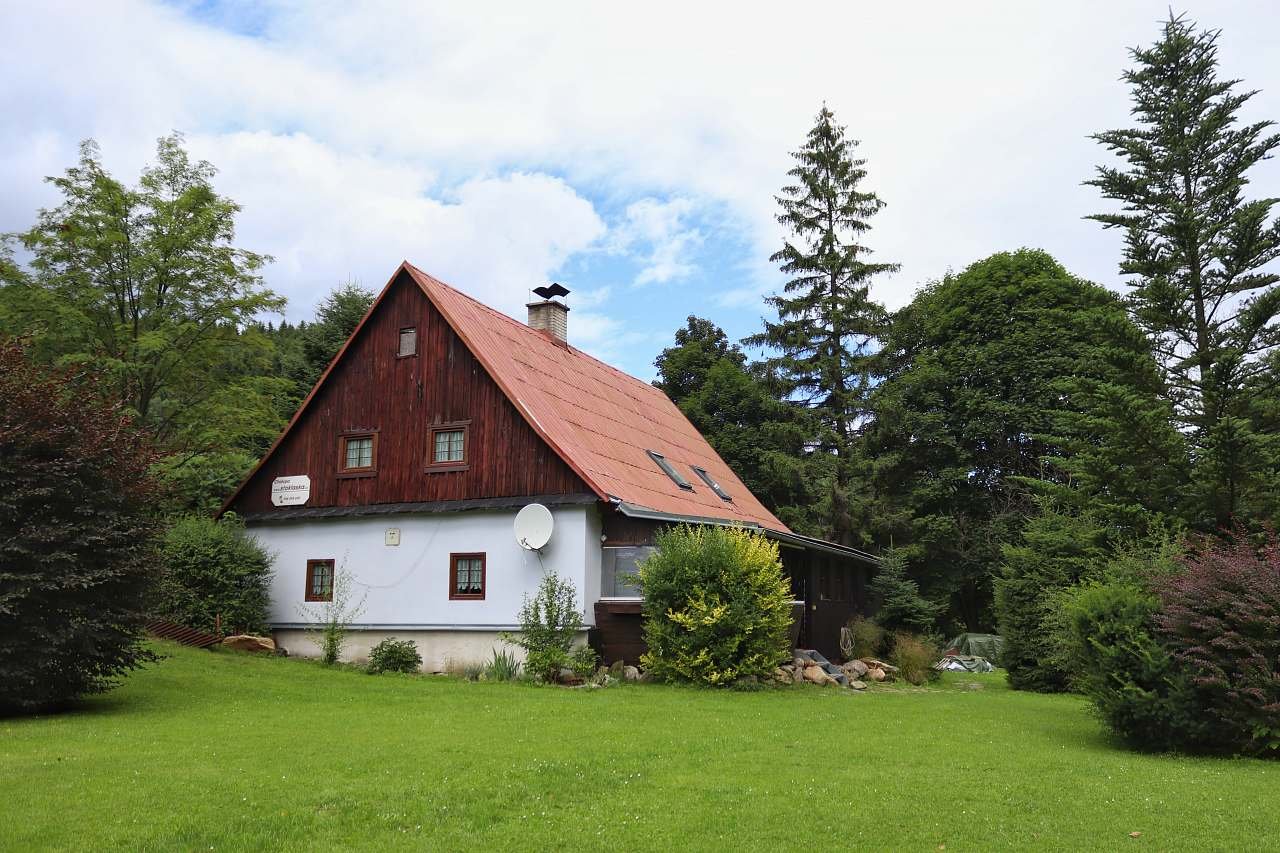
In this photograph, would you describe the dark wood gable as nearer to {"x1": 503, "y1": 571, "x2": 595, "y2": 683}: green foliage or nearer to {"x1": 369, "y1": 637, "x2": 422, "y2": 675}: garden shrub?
{"x1": 503, "y1": 571, "x2": 595, "y2": 683}: green foliage

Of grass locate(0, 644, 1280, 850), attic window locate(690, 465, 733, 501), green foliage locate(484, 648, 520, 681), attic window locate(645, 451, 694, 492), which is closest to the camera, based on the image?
grass locate(0, 644, 1280, 850)

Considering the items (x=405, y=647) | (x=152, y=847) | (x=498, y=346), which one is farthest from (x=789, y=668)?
(x=152, y=847)

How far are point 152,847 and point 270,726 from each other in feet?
17.4

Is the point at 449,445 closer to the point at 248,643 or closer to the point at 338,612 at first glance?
the point at 338,612

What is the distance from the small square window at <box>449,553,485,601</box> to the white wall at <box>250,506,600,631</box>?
0.13 m

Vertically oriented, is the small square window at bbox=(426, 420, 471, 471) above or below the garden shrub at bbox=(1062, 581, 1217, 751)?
above

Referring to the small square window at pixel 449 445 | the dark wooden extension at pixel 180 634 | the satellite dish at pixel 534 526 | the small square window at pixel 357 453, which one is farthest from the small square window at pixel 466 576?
the dark wooden extension at pixel 180 634

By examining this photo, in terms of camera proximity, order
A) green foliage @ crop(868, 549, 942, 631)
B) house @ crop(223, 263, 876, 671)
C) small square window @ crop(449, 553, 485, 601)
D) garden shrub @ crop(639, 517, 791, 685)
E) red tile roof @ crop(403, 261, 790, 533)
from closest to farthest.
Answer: garden shrub @ crop(639, 517, 791, 685) → house @ crop(223, 263, 876, 671) → small square window @ crop(449, 553, 485, 601) → red tile roof @ crop(403, 261, 790, 533) → green foliage @ crop(868, 549, 942, 631)

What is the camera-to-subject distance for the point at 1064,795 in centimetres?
861

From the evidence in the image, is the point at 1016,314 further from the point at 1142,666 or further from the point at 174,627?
the point at 174,627

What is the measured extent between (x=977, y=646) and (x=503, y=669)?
1974cm

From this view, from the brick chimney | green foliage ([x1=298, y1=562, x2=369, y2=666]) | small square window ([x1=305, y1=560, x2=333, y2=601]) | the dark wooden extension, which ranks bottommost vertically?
the dark wooden extension

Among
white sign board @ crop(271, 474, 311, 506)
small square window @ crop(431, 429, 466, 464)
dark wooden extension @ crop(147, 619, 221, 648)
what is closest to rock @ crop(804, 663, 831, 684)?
small square window @ crop(431, 429, 466, 464)

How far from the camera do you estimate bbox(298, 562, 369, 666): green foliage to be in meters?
21.0
